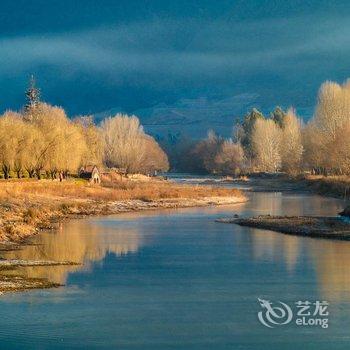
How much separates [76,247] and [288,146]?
101 metres

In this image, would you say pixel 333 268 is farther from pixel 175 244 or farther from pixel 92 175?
pixel 92 175

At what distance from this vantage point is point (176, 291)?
79.7 feet

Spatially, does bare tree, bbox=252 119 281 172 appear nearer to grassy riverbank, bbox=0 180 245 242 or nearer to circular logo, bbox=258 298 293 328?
grassy riverbank, bbox=0 180 245 242

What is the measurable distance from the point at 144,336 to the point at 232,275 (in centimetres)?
879

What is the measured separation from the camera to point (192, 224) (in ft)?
152

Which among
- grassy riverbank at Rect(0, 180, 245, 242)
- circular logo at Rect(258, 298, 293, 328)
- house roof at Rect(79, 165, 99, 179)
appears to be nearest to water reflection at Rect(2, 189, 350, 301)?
grassy riverbank at Rect(0, 180, 245, 242)

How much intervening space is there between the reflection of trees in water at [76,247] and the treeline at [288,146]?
49403mm

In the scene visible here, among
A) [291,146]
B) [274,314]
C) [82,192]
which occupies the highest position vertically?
[291,146]

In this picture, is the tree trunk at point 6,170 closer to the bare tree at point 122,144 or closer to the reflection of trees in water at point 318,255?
the reflection of trees in water at point 318,255

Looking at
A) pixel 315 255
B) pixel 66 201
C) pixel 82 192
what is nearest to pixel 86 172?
pixel 82 192

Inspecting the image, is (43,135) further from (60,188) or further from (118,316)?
(118,316)

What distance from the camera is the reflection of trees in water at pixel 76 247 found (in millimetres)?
27531

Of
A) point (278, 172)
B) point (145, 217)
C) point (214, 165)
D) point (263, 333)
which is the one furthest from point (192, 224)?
point (214, 165)

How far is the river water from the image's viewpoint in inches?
739
